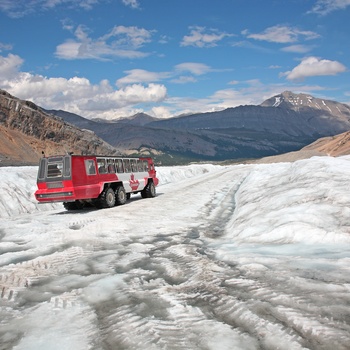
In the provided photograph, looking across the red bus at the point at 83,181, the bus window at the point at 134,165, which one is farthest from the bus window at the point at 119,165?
the bus window at the point at 134,165

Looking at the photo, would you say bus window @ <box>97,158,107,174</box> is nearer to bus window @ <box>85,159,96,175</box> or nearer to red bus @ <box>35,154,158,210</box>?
red bus @ <box>35,154,158,210</box>

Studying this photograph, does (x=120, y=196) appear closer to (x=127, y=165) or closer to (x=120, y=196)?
(x=120, y=196)

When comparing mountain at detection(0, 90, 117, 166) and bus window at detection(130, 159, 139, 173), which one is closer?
bus window at detection(130, 159, 139, 173)

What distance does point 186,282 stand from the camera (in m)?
5.76

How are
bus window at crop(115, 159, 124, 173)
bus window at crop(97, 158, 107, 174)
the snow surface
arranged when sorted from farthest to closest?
bus window at crop(115, 159, 124, 173) < bus window at crop(97, 158, 107, 174) < the snow surface

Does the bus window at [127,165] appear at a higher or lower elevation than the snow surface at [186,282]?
higher

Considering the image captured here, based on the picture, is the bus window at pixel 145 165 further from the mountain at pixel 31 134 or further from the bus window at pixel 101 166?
the mountain at pixel 31 134

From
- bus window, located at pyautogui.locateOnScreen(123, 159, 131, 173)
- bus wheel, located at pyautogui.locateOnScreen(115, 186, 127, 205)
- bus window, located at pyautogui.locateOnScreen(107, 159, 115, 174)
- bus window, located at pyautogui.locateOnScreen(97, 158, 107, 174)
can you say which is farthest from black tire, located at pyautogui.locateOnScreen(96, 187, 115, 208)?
bus window, located at pyautogui.locateOnScreen(123, 159, 131, 173)

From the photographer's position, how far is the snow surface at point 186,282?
3980 mm

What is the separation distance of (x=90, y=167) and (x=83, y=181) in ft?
2.93

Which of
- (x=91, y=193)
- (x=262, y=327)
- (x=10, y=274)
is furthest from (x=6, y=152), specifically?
(x=262, y=327)

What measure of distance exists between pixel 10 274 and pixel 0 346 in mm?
2774

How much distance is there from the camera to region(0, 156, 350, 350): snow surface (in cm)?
398

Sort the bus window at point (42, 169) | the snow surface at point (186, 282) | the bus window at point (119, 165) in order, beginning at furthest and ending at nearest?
1. the bus window at point (119, 165)
2. the bus window at point (42, 169)
3. the snow surface at point (186, 282)
